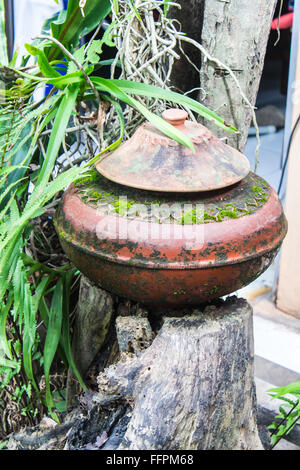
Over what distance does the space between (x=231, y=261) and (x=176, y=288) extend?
0.48 feet

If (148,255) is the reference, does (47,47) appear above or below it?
above

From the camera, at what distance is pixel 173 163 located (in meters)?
1.19

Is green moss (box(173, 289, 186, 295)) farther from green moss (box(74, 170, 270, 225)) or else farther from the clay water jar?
green moss (box(74, 170, 270, 225))

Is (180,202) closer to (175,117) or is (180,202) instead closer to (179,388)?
(175,117)

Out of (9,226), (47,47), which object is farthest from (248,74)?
(9,226)

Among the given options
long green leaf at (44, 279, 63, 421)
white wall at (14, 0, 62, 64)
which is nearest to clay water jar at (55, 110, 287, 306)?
long green leaf at (44, 279, 63, 421)

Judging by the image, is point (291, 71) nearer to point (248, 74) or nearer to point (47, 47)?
point (248, 74)

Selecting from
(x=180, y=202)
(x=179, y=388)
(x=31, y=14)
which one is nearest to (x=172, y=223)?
(x=180, y=202)

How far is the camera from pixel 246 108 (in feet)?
5.28

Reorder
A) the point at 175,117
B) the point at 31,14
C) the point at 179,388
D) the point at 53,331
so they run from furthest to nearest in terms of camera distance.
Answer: the point at 31,14 < the point at 53,331 < the point at 175,117 < the point at 179,388

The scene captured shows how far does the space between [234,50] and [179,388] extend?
1.05m

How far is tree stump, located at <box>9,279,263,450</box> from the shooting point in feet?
3.55

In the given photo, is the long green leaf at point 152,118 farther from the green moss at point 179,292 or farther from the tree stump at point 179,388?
the tree stump at point 179,388

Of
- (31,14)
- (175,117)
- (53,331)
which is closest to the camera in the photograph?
(175,117)
